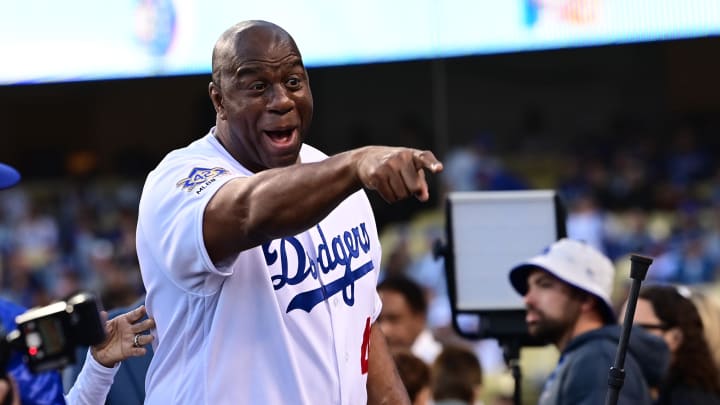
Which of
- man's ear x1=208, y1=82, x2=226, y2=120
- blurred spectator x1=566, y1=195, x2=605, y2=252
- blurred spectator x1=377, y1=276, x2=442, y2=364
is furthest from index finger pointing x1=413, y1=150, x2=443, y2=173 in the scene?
blurred spectator x1=566, y1=195, x2=605, y2=252

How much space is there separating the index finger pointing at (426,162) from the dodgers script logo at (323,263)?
2.13 ft

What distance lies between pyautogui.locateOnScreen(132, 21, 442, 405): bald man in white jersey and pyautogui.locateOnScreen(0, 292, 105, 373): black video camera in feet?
1.87

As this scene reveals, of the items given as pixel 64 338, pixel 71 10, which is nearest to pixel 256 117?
pixel 64 338

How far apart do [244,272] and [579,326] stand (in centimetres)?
223

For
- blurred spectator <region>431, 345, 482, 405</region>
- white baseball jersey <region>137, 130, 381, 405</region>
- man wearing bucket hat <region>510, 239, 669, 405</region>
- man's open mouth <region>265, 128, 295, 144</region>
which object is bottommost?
blurred spectator <region>431, 345, 482, 405</region>

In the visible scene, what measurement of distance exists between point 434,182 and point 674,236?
3.46 m

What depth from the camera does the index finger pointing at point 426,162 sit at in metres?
2.20

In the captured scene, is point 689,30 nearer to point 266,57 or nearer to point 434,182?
point 434,182

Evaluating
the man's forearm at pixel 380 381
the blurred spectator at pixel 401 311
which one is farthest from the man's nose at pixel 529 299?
the man's forearm at pixel 380 381

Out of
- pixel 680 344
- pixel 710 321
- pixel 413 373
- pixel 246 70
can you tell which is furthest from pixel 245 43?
pixel 710 321

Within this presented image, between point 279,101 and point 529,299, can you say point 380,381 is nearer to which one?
point 279,101

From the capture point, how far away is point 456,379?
5695 mm

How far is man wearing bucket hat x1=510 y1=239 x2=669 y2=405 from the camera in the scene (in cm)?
429

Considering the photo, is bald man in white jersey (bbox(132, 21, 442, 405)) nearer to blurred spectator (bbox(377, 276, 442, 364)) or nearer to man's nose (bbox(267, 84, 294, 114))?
man's nose (bbox(267, 84, 294, 114))
